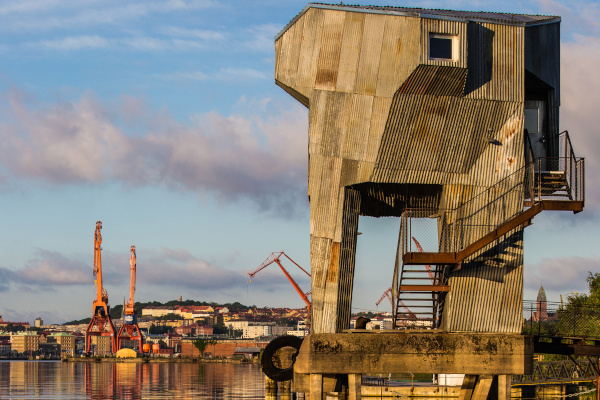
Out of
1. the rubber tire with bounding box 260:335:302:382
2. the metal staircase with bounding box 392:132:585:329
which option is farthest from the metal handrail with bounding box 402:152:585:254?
the rubber tire with bounding box 260:335:302:382

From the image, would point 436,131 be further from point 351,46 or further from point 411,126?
point 351,46

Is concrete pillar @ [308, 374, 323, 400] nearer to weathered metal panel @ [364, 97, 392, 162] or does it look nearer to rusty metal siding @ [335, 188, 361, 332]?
rusty metal siding @ [335, 188, 361, 332]

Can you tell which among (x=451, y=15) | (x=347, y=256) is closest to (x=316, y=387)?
(x=347, y=256)

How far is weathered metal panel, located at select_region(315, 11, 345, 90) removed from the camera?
2998 cm

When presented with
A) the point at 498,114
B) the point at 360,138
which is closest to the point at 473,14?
the point at 498,114

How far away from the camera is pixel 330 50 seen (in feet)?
98.7

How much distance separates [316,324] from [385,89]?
794 centimetres

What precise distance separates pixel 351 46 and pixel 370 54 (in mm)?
661

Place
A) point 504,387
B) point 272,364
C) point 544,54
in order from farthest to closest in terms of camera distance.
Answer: point 272,364 → point 544,54 → point 504,387

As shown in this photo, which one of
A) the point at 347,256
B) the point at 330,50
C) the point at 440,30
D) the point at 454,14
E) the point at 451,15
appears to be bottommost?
the point at 347,256

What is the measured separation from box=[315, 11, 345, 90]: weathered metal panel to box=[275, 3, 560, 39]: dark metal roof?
14.6 inches

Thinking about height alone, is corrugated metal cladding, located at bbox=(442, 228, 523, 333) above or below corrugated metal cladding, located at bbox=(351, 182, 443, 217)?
below

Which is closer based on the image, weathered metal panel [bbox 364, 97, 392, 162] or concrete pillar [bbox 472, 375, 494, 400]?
concrete pillar [bbox 472, 375, 494, 400]

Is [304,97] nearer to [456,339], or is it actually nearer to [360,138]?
[360,138]
